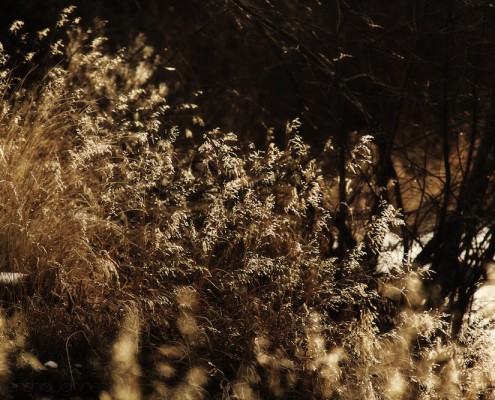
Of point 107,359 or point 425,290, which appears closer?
point 107,359

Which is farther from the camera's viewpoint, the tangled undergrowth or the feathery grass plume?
the tangled undergrowth

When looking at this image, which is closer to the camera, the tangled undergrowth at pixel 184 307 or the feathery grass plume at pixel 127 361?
the feathery grass plume at pixel 127 361

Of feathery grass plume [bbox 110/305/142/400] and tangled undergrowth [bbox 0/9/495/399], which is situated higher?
tangled undergrowth [bbox 0/9/495/399]

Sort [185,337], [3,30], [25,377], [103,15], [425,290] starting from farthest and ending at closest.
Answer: [103,15], [3,30], [425,290], [185,337], [25,377]

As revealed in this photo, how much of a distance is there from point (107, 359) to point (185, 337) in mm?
419

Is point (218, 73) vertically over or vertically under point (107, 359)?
over

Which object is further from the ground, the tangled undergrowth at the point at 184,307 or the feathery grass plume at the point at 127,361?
the tangled undergrowth at the point at 184,307

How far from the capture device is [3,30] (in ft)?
22.0

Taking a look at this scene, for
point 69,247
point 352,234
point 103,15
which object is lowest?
point 69,247

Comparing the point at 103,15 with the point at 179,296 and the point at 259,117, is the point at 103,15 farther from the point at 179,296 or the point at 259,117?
the point at 179,296

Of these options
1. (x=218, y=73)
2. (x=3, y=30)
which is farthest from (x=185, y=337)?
(x=218, y=73)

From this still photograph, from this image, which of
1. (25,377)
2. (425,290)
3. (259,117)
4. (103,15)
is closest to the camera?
(25,377)

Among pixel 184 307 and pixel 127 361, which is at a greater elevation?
pixel 184 307

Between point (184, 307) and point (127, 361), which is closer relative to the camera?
point (127, 361)
